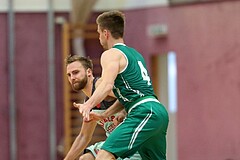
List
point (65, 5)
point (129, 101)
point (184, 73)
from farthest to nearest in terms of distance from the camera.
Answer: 1. point (65, 5)
2. point (184, 73)
3. point (129, 101)

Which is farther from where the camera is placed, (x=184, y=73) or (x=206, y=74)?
(x=184, y=73)

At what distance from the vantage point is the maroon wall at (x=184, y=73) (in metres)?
10.6

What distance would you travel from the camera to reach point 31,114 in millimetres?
11766

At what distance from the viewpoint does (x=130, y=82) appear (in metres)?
5.55

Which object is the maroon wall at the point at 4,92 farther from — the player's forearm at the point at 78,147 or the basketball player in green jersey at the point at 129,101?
the basketball player in green jersey at the point at 129,101

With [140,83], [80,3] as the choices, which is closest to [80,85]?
[140,83]

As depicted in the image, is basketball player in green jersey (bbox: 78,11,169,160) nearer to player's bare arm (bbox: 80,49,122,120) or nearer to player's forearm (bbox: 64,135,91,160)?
player's bare arm (bbox: 80,49,122,120)

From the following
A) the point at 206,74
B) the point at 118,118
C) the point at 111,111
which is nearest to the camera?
the point at 111,111

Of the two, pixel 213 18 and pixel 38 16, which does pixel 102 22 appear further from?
pixel 38 16

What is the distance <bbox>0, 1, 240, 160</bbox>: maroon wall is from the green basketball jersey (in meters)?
5.10

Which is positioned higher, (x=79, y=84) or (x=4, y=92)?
(x=79, y=84)

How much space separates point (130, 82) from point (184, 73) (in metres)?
5.64

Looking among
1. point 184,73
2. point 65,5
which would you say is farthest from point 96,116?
point 65,5

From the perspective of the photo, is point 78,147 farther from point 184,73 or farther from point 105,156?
point 184,73
